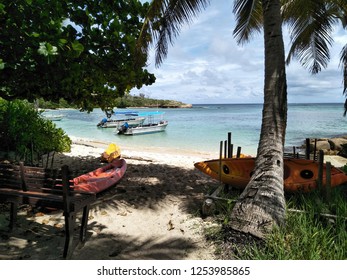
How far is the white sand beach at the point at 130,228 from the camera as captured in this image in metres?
4.09

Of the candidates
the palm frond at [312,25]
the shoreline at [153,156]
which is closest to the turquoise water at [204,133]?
the shoreline at [153,156]

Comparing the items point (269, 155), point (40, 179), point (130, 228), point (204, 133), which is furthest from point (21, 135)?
point (204, 133)

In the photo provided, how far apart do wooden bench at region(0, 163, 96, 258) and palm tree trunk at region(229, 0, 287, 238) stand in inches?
90.5

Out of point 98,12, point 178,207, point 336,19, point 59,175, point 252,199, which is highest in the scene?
point 336,19

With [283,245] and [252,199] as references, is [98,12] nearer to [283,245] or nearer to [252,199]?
[252,199]

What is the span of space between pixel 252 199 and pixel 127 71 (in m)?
4.13

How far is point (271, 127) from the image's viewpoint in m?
4.81

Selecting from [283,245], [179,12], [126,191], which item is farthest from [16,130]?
[283,245]

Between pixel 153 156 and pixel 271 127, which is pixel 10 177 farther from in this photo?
pixel 153 156

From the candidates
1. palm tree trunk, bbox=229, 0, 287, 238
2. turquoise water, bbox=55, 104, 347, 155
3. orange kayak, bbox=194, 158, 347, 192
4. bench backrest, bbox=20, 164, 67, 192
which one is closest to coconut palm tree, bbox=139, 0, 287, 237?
palm tree trunk, bbox=229, 0, 287, 238

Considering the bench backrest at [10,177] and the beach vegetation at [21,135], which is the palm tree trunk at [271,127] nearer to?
the bench backrest at [10,177]

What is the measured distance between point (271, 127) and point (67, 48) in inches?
144

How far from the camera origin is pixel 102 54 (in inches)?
243

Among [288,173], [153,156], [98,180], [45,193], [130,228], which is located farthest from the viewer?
[153,156]
